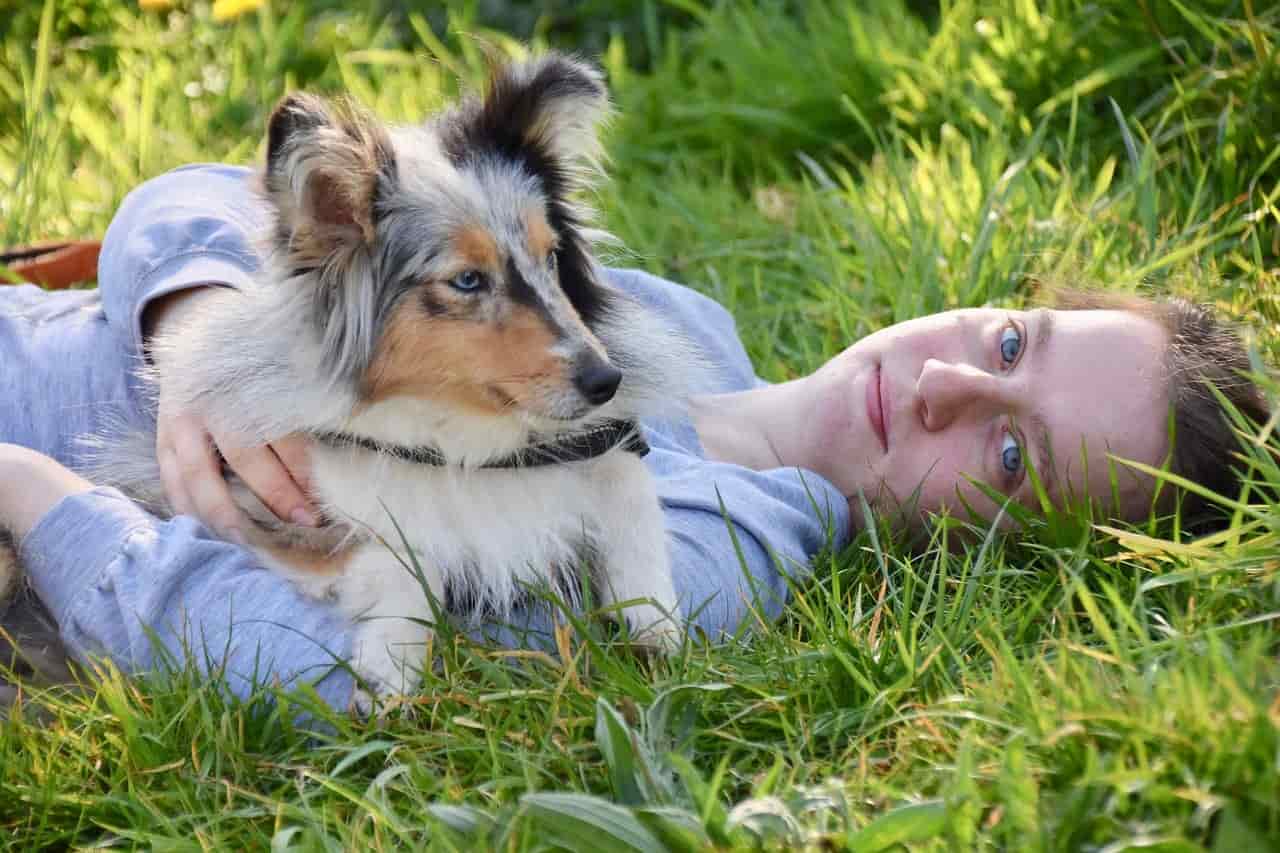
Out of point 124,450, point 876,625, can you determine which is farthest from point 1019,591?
point 124,450

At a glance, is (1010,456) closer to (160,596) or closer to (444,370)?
(444,370)

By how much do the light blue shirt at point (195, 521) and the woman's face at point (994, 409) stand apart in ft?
0.64

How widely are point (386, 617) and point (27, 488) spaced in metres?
0.82

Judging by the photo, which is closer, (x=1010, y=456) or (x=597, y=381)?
(x=597, y=381)

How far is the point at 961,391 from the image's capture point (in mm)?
2877

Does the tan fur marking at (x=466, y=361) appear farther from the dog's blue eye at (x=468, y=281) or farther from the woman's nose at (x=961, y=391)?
the woman's nose at (x=961, y=391)

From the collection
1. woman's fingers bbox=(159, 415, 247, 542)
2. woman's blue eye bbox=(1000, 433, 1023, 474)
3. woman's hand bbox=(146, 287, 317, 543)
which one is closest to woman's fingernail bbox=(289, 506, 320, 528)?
woman's hand bbox=(146, 287, 317, 543)

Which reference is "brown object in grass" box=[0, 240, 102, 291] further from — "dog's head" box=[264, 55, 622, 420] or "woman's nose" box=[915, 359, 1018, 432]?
"woman's nose" box=[915, 359, 1018, 432]

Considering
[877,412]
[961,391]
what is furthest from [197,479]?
[961,391]

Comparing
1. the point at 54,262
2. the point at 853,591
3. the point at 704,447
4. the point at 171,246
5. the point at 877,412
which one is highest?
the point at 171,246

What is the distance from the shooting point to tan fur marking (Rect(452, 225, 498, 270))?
230 centimetres

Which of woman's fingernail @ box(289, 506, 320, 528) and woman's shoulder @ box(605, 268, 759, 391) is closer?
woman's fingernail @ box(289, 506, 320, 528)

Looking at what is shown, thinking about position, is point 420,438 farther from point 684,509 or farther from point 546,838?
point 546,838

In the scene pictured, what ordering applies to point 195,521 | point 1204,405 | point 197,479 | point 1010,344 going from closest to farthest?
point 195,521, point 197,479, point 1204,405, point 1010,344
